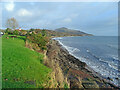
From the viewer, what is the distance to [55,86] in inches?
214

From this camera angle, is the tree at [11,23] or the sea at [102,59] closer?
the sea at [102,59]

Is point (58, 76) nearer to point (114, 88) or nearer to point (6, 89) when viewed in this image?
point (6, 89)

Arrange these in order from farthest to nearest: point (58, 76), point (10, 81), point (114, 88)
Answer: point (114, 88), point (58, 76), point (10, 81)

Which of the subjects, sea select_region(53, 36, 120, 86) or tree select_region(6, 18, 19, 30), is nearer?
sea select_region(53, 36, 120, 86)

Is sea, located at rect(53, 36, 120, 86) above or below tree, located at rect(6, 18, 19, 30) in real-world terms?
below

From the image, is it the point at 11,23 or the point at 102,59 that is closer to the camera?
the point at 102,59

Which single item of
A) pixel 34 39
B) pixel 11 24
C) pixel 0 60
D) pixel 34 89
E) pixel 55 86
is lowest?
pixel 34 89

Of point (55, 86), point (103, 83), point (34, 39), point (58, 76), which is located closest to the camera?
point (55, 86)

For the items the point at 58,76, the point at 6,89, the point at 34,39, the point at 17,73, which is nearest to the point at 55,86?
Answer: the point at 58,76

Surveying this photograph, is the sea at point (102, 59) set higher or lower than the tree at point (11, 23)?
lower

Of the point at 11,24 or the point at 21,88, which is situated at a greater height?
the point at 11,24

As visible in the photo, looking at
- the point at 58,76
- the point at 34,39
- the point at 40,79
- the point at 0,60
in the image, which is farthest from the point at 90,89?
the point at 34,39

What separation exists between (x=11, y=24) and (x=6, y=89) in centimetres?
4665

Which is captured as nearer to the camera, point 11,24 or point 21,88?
point 21,88
